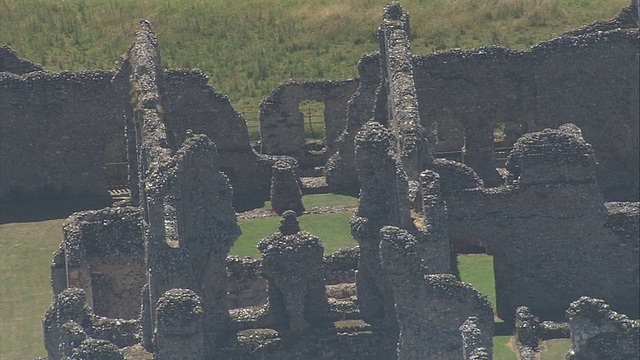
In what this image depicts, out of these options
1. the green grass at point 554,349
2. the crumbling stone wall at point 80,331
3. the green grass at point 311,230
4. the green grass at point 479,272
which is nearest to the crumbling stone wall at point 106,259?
the crumbling stone wall at point 80,331

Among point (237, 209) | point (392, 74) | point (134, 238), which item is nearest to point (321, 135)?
point (237, 209)

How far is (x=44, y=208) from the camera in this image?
6278cm

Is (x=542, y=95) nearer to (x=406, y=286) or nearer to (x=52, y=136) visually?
(x=52, y=136)

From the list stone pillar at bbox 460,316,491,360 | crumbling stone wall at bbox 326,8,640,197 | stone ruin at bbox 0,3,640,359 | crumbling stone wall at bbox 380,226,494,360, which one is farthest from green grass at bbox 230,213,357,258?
stone pillar at bbox 460,316,491,360

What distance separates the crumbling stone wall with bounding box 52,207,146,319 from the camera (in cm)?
5291

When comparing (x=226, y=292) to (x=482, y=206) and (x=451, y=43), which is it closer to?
(x=482, y=206)

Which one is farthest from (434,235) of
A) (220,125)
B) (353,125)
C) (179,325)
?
(220,125)

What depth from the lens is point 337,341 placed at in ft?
164

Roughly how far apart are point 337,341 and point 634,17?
1853 cm

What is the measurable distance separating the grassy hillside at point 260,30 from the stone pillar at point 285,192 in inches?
240

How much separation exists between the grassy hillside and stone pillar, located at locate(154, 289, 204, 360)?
2218 centimetres

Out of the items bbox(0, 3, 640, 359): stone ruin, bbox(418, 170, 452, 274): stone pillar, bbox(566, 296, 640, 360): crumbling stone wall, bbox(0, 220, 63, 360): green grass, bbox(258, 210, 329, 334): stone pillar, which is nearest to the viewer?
bbox(566, 296, 640, 360): crumbling stone wall

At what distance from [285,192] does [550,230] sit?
8.05 metres

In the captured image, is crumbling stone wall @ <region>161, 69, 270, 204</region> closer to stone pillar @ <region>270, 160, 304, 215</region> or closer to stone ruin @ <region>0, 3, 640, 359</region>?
stone ruin @ <region>0, 3, 640, 359</region>
